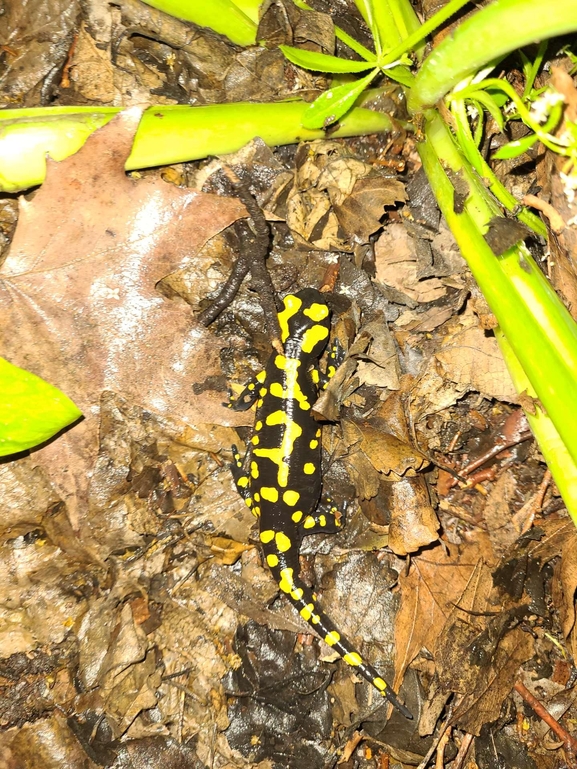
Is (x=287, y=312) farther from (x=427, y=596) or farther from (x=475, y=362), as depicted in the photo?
(x=427, y=596)

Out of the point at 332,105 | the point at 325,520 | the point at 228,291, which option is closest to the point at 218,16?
the point at 332,105

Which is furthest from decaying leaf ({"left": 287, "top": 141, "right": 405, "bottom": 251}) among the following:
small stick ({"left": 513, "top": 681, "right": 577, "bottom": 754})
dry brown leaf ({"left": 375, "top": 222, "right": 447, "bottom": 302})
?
small stick ({"left": 513, "top": 681, "right": 577, "bottom": 754})

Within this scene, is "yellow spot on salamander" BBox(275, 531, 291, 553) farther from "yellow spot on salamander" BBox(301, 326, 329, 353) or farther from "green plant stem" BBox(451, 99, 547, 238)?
"green plant stem" BBox(451, 99, 547, 238)

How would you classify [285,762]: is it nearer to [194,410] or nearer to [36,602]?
[36,602]

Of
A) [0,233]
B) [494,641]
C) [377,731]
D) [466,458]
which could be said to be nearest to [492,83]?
[466,458]

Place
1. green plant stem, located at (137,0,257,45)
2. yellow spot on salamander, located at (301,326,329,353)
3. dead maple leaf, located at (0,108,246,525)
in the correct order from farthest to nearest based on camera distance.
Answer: yellow spot on salamander, located at (301,326,329,353)
green plant stem, located at (137,0,257,45)
dead maple leaf, located at (0,108,246,525)

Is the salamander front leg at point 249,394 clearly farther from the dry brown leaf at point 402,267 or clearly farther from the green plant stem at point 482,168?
the green plant stem at point 482,168
